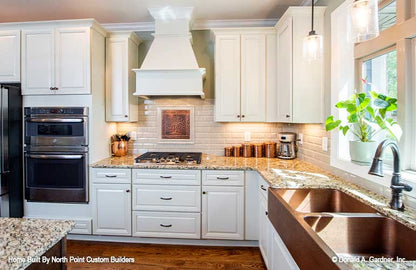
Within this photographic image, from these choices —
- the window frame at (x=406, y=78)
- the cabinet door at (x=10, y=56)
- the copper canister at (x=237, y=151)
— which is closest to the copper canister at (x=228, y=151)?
the copper canister at (x=237, y=151)

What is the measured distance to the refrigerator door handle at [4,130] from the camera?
2.34 meters

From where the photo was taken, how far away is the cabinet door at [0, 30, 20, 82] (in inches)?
99.2

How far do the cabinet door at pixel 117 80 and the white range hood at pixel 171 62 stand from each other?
0.31 meters

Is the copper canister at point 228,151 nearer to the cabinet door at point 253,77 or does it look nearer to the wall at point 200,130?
the wall at point 200,130

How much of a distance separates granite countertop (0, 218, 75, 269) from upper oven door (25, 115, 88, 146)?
1.60 metres

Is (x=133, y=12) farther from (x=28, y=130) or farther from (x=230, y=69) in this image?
(x=28, y=130)

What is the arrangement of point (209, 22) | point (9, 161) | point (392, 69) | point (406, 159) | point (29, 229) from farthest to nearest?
point (209, 22)
point (9, 161)
point (392, 69)
point (406, 159)
point (29, 229)

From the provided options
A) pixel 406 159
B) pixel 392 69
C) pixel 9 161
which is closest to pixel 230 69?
pixel 392 69

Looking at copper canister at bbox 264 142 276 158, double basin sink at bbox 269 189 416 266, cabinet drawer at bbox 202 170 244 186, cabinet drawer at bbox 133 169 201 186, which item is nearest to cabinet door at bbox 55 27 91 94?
cabinet drawer at bbox 133 169 201 186

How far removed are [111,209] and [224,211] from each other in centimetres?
124

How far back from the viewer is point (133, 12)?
2.68 m

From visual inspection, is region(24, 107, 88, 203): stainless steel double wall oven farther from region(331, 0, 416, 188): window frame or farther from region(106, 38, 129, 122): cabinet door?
region(331, 0, 416, 188): window frame

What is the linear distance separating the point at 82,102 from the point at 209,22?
1837 mm

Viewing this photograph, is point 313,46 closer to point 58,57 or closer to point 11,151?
point 58,57
